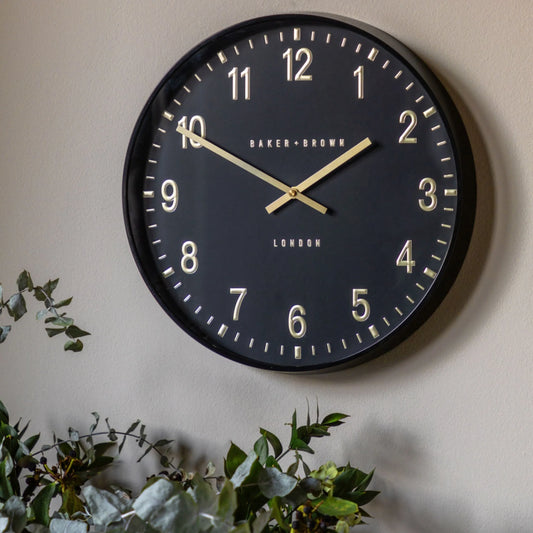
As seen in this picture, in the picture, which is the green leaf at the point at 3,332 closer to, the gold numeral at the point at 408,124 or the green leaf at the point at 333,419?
the green leaf at the point at 333,419

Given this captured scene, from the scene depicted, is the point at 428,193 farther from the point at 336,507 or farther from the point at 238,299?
the point at 336,507

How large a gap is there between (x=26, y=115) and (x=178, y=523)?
858 mm

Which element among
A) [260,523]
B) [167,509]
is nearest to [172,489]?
[167,509]

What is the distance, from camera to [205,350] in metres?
1.32

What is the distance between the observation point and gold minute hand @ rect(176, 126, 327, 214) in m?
1.22

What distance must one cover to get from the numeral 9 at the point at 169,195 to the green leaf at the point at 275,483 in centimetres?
47

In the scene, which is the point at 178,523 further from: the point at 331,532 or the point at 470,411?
the point at 470,411

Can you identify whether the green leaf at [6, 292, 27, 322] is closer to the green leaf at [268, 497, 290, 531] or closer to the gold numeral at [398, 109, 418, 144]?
the green leaf at [268, 497, 290, 531]

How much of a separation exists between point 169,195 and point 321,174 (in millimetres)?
251

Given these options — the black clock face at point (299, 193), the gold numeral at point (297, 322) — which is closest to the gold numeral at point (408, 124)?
the black clock face at point (299, 193)

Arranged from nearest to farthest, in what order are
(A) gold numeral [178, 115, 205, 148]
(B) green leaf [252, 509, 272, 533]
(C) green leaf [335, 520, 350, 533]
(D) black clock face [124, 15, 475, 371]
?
(B) green leaf [252, 509, 272, 533]
(C) green leaf [335, 520, 350, 533]
(D) black clock face [124, 15, 475, 371]
(A) gold numeral [178, 115, 205, 148]

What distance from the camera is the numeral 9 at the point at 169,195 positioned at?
129cm

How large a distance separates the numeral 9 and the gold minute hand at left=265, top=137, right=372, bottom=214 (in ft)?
0.50

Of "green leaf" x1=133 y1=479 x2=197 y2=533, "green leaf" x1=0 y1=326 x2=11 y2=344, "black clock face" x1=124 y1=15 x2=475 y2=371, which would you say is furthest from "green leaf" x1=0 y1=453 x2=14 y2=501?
"green leaf" x1=133 y1=479 x2=197 y2=533
